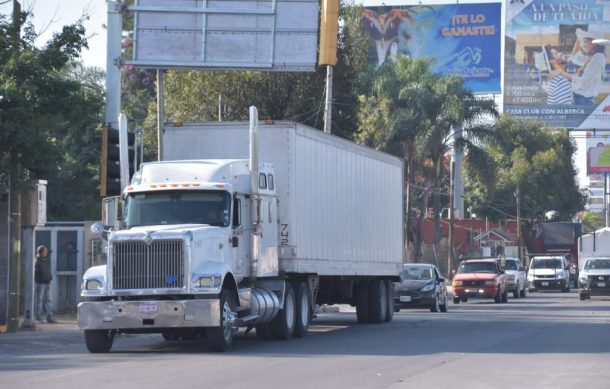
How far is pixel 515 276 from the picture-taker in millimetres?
54781

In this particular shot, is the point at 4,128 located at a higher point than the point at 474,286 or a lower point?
higher

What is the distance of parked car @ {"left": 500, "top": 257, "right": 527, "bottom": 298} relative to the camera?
5456 cm

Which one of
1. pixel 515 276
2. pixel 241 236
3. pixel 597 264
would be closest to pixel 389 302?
pixel 241 236

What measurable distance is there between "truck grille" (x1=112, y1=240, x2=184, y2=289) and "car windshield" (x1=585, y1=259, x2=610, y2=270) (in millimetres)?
32778

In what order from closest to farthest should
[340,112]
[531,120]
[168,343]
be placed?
[168,343], [340,112], [531,120]

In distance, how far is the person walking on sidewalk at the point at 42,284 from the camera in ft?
94.8

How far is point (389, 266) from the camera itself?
3175 cm

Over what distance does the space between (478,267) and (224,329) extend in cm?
2915

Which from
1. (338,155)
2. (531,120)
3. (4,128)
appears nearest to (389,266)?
(338,155)

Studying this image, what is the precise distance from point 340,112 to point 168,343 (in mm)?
24406

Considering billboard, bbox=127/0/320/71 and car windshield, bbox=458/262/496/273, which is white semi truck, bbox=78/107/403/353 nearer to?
billboard, bbox=127/0/320/71

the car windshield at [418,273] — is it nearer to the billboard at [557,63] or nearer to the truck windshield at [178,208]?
the truck windshield at [178,208]

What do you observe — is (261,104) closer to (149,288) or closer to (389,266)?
(389,266)

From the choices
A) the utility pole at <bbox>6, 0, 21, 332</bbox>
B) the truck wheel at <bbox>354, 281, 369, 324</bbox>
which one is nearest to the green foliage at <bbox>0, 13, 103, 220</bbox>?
the utility pole at <bbox>6, 0, 21, 332</bbox>
